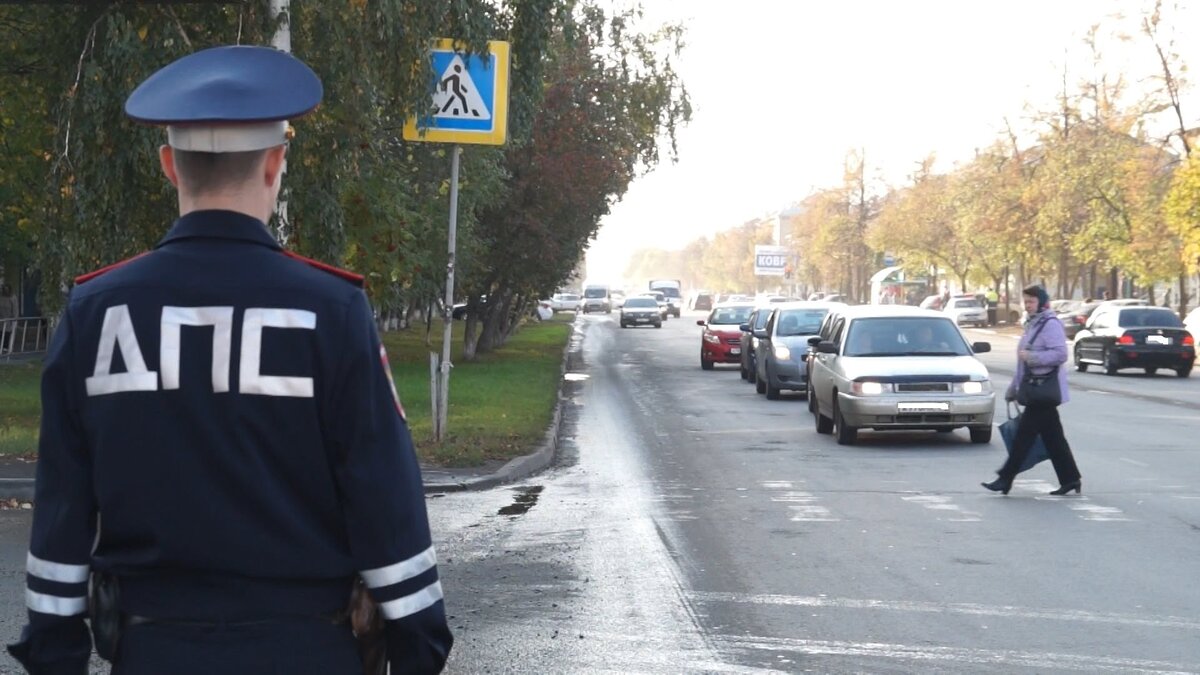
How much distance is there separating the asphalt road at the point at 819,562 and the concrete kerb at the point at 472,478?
23cm

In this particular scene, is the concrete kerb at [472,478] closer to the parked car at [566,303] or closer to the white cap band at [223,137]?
the white cap band at [223,137]

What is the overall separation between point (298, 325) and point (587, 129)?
3431 centimetres

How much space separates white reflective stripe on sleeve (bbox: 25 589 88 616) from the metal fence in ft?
117

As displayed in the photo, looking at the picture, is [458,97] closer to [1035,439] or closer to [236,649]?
[1035,439]

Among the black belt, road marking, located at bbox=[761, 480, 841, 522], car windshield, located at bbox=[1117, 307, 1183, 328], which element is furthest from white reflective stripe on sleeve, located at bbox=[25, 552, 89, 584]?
car windshield, located at bbox=[1117, 307, 1183, 328]

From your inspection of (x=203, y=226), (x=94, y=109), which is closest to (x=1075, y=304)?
(x=94, y=109)

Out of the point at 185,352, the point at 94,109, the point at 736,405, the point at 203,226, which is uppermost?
the point at 94,109

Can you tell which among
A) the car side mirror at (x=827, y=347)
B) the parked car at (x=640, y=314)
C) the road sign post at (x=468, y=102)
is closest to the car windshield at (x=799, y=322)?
the car side mirror at (x=827, y=347)

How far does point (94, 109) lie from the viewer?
43.8 feet

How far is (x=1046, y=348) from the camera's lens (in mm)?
14172

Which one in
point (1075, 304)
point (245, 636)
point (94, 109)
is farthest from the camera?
point (1075, 304)

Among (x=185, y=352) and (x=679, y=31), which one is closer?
(x=185, y=352)

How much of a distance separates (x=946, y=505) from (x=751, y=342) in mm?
20142

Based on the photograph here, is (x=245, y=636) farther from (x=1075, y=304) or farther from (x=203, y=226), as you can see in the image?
(x=1075, y=304)
